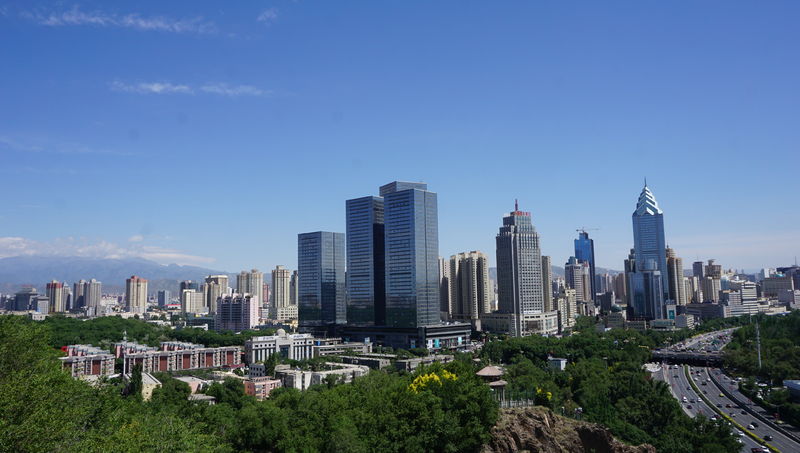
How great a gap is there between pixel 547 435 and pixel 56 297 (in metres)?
130

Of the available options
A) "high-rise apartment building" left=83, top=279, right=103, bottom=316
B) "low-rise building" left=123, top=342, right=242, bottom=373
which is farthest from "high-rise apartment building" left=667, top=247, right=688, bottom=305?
"high-rise apartment building" left=83, top=279, right=103, bottom=316

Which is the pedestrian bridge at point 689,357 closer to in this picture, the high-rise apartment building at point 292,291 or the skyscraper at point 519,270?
the skyscraper at point 519,270

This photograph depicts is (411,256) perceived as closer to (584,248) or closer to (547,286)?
(547,286)

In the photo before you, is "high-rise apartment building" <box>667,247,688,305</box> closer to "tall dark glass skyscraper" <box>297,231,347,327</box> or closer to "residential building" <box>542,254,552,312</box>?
"residential building" <box>542,254,552,312</box>

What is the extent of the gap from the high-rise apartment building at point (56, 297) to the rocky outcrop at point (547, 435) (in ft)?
412

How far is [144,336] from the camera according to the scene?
70500 mm

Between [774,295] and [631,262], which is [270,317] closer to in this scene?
[631,262]

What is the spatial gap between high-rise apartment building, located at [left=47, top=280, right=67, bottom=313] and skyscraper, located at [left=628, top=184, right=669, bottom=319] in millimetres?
111217

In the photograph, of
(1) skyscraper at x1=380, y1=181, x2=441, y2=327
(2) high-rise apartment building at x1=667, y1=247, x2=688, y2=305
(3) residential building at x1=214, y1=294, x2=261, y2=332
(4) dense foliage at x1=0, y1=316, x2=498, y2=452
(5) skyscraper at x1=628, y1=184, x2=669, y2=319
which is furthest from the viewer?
(2) high-rise apartment building at x1=667, y1=247, x2=688, y2=305

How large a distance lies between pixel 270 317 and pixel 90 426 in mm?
97749

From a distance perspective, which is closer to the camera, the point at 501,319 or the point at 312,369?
the point at 312,369

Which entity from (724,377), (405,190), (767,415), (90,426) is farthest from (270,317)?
(90,426)

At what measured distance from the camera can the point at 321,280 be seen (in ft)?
231

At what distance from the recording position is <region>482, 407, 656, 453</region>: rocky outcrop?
21.9 meters
